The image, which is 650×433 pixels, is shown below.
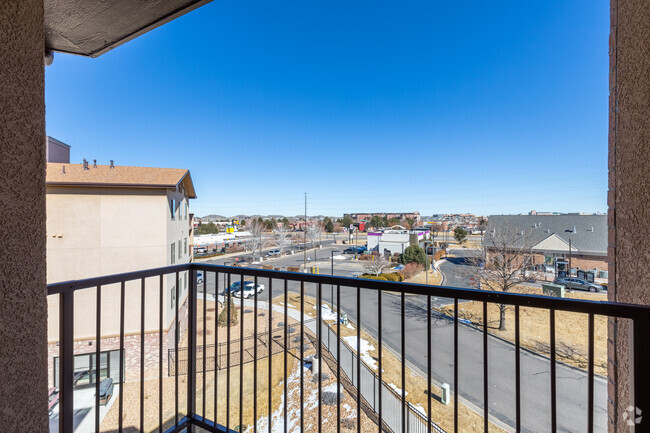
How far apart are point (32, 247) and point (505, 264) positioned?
12275 millimetres

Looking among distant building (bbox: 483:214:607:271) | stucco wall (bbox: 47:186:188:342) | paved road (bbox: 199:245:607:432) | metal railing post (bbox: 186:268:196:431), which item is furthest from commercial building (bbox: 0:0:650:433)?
distant building (bbox: 483:214:607:271)

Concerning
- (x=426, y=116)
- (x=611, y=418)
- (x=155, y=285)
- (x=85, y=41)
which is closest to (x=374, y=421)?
(x=611, y=418)

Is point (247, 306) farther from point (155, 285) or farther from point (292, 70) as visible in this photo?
point (292, 70)

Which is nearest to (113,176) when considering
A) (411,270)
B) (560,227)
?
(411,270)

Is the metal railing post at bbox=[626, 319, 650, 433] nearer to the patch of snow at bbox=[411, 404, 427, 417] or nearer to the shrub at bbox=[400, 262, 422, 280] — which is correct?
the patch of snow at bbox=[411, 404, 427, 417]

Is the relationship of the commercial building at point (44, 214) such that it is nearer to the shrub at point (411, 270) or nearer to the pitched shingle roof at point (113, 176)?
the pitched shingle roof at point (113, 176)

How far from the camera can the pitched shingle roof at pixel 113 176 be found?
25.9 feet

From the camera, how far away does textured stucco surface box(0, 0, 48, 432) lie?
2.19 feet

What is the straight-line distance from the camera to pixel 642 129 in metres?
0.96

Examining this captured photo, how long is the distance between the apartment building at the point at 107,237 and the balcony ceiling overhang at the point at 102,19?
24.4ft

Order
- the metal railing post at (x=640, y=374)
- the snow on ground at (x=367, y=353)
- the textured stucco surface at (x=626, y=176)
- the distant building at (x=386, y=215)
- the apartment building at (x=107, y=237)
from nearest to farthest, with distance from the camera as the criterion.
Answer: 1. the metal railing post at (x=640, y=374)
2. the textured stucco surface at (x=626, y=176)
3. the snow on ground at (x=367, y=353)
4. the apartment building at (x=107, y=237)
5. the distant building at (x=386, y=215)

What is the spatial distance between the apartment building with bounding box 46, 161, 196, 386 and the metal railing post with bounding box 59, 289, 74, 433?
7302 millimetres

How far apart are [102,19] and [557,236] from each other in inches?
602

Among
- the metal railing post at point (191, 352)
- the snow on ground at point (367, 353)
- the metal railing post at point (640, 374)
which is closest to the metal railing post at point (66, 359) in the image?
the metal railing post at point (191, 352)
